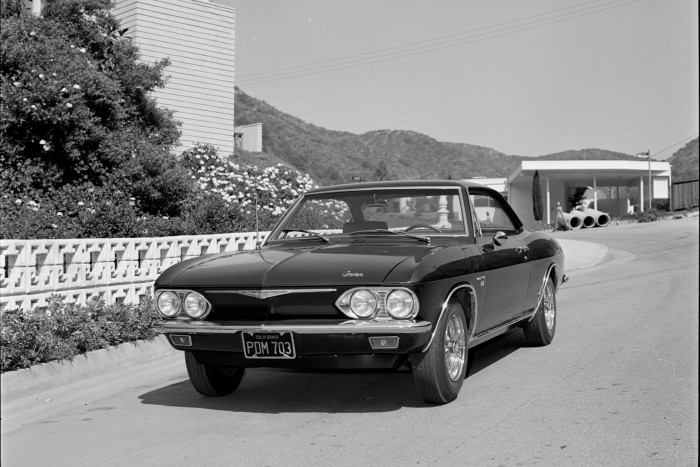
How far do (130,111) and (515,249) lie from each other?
9104 mm

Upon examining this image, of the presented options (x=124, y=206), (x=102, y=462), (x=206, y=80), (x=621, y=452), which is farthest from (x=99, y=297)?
(x=206, y=80)

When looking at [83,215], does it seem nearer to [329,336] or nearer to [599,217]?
[329,336]

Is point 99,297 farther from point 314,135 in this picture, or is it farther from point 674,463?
point 314,135

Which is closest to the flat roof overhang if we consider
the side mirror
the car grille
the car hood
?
the side mirror

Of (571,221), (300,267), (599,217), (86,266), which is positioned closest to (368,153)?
(599,217)

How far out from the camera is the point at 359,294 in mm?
5203

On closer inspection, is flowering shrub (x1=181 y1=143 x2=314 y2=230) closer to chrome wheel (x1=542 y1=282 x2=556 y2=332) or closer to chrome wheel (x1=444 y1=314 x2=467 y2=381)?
chrome wheel (x1=542 y1=282 x2=556 y2=332)

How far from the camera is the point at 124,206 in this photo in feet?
40.3

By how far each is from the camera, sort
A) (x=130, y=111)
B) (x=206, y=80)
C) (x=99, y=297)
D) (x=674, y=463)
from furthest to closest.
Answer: (x=206, y=80) < (x=130, y=111) < (x=99, y=297) < (x=674, y=463)

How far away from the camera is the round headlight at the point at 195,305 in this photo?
559 centimetres

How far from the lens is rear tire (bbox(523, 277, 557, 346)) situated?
7.96 metres

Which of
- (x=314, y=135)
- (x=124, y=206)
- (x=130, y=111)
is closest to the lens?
(x=124, y=206)

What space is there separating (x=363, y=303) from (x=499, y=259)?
75.9 inches

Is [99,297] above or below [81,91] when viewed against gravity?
below
